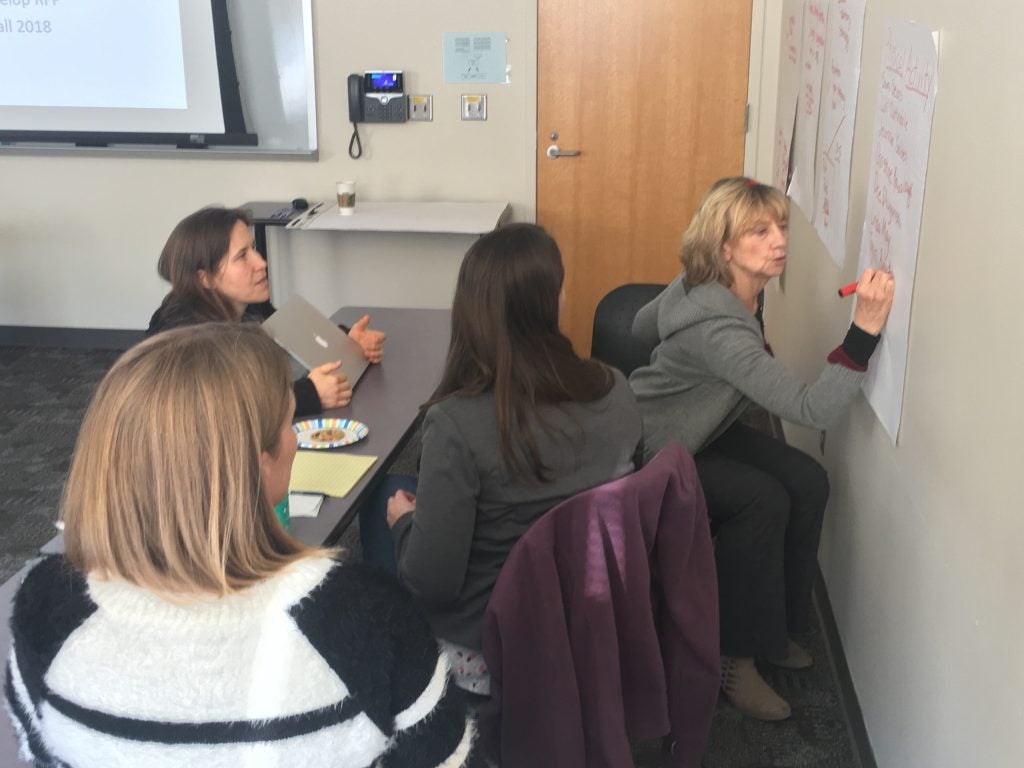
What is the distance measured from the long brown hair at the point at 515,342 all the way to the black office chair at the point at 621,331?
46.6 inches

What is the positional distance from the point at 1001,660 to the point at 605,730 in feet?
1.79

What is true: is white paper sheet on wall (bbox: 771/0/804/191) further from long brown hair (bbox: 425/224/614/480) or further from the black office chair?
long brown hair (bbox: 425/224/614/480)

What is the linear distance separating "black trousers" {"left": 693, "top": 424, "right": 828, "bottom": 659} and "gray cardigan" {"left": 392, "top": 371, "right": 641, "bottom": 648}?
0.59 meters

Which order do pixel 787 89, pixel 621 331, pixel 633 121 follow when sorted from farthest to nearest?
pixel 633 121, pixel 787 89, pixel 621 331

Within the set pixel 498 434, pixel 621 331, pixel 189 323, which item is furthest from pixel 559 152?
pixel 498 434

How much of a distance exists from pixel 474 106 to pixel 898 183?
2.89 metres

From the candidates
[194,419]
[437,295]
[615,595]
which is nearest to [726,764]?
[615,595]

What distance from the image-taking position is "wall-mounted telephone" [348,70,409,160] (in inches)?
175

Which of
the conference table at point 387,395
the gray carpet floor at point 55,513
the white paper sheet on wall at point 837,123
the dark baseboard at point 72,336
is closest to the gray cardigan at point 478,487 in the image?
the conference table at point 387,395

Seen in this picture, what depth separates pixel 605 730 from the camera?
150 cm

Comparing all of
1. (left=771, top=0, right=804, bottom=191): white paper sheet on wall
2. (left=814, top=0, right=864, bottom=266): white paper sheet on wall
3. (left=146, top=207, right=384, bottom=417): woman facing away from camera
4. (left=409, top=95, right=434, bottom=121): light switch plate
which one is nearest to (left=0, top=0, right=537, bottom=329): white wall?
(left=409, top=95, right=434, bottom=121): light switch plate

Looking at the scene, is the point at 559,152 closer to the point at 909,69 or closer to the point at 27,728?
the point at 909,69

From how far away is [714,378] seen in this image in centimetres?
228

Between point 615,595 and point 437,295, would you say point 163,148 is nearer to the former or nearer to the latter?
point 437,295
